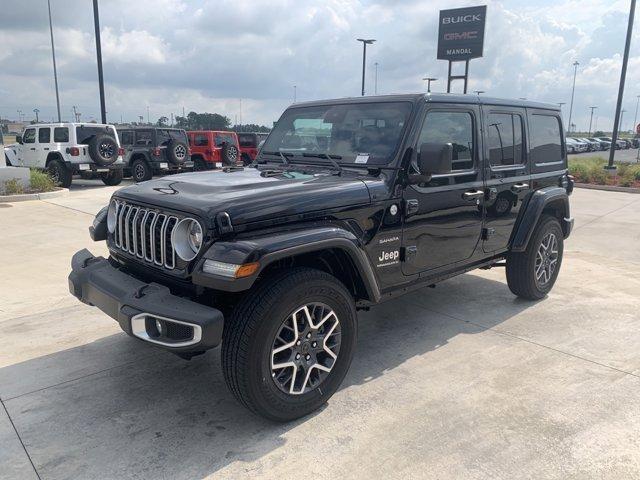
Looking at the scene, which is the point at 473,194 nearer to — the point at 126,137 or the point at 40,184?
the point at 40,184

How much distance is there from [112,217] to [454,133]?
2.64 metres

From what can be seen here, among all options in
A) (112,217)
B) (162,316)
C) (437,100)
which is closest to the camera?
(162,316)

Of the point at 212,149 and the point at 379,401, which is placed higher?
the point at 212,149

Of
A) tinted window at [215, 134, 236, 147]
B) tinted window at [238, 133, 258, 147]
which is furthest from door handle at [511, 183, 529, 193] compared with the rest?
tinted window at [238, 133, 258, 147]

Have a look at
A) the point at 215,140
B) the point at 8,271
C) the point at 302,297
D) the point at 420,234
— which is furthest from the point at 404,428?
the point at 215,140

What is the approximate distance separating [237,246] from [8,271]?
15.2 feet

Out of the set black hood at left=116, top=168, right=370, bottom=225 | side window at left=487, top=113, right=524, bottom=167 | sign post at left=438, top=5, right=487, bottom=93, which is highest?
sign post at left=438, top=5, right=487, bottom=93

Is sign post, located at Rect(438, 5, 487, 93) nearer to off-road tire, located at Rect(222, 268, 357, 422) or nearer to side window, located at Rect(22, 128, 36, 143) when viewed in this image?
side window, located at Rect(22, 128, 36, 143)

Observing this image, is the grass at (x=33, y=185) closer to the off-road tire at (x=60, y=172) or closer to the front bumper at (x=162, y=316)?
the off-road tire at (x=60, y=172)

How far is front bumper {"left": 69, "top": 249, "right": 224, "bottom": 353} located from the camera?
8.56ft

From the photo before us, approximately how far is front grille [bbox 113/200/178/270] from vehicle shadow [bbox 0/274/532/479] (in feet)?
3.02

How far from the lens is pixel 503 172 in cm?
450

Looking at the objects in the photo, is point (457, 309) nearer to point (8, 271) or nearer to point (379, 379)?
point (379, 379)

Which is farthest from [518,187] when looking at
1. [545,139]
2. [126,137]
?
[126,137]
